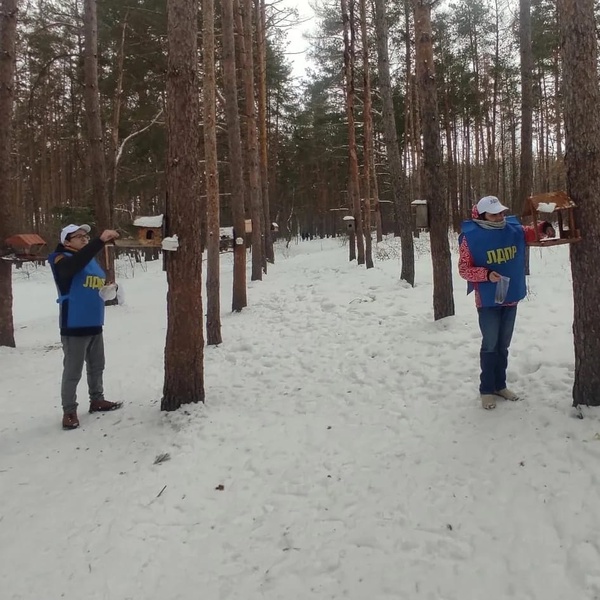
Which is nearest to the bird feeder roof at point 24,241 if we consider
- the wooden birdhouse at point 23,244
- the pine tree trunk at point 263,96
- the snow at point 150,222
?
the wooden birdhouse at point 23,244

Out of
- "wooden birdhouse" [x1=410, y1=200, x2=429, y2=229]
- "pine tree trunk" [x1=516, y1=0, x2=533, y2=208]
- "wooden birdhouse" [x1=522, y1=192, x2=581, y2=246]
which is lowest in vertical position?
"wooden birdhouse" [x1=522, y1=192, x2=581, y2=246]

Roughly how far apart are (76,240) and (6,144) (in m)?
4.61

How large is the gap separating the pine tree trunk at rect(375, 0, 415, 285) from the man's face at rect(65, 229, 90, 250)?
6.77 meters

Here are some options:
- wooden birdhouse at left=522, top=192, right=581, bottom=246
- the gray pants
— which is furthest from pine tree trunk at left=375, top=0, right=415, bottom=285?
the gray pants

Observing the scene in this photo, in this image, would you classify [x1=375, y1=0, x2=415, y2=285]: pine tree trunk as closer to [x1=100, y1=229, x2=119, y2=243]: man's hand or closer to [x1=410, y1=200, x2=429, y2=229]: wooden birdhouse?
[x1=410, y1=200, x2=429, y2=229]: wooden birdhouse

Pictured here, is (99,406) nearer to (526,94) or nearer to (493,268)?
(493,268)

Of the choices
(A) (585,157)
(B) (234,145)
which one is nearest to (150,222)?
(A) (585,157)

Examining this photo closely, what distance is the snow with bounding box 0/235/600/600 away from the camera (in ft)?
8.83

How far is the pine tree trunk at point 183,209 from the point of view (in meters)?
4.73

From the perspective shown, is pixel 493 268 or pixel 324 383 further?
pixel 324 383

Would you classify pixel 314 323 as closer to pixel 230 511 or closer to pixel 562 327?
pixel 562 327

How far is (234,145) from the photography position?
9.59 m

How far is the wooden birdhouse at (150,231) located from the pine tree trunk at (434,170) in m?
3.74

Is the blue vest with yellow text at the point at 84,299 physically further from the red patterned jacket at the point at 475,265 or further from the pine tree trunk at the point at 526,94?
the pine tree trunk at the point at 526,94
